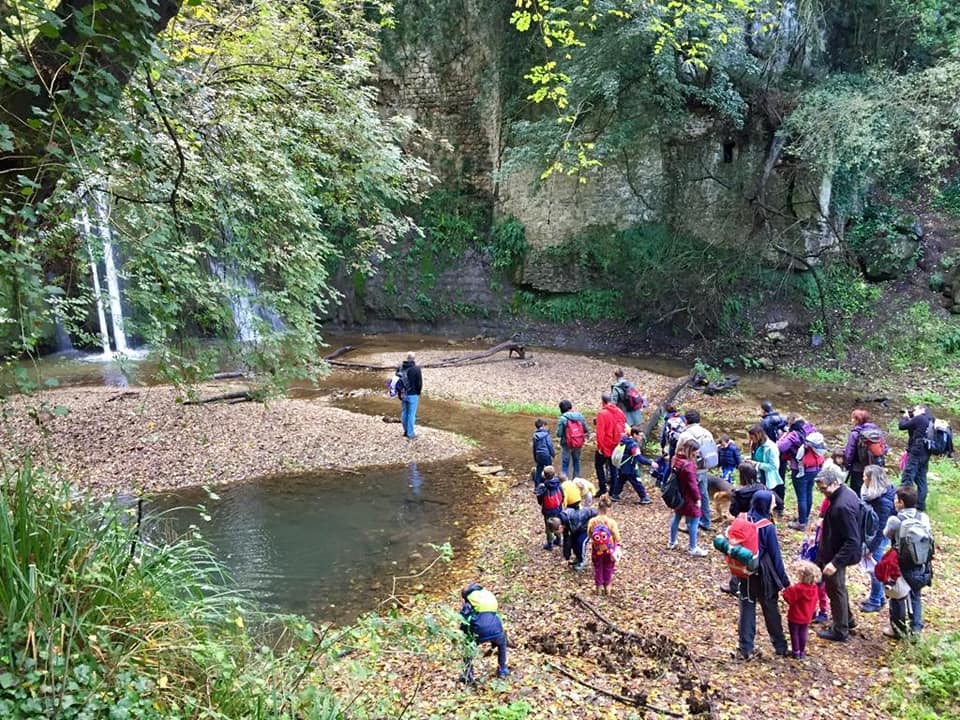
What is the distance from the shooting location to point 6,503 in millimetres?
3055

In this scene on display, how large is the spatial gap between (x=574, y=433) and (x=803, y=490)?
322 cm

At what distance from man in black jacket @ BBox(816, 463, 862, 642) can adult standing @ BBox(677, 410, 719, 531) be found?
1.91 m

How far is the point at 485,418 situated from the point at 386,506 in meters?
5.13

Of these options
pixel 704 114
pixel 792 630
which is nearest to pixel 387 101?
pixel 704 114

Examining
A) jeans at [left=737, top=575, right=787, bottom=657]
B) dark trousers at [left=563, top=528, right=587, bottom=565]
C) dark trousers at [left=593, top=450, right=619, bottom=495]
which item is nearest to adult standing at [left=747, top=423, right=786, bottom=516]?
dark trousers at [left=593, top=450, right=619, bottom=495]

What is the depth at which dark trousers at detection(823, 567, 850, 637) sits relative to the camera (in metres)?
5.21

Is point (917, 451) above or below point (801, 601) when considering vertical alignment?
above

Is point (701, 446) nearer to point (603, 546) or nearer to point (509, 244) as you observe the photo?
point (603, 546)

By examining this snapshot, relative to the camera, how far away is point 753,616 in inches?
202

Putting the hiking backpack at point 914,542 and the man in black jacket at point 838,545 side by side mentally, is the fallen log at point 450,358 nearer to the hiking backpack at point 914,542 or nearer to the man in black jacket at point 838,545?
the man in black jacket at point 838,545

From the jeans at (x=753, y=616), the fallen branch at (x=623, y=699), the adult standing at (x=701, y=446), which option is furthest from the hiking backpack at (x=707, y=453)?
the fallen branch at (x=623, y=699)

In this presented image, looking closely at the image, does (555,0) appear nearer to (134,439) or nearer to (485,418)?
(485,418)

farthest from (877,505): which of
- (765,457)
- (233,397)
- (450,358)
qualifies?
(450,358)

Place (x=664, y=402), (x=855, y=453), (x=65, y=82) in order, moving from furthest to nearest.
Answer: (x=664, y=402) → (x=855, y=453) → (x=65, y=82)
